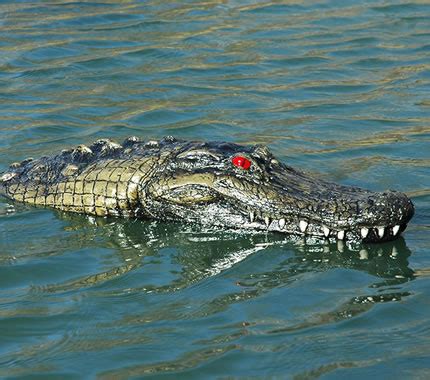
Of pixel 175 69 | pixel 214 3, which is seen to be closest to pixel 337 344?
pixel 175 69

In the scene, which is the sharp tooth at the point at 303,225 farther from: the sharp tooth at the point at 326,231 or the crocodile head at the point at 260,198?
the sharp tooth at the point at 326,231

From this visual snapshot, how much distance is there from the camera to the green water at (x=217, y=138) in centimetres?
581

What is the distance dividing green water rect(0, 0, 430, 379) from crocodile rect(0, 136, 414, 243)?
0.13 metres

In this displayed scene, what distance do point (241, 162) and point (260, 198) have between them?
12.0 inches

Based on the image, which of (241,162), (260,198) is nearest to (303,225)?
(260,198)

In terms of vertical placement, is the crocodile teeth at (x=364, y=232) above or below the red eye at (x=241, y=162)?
below

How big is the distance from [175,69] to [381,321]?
25.9 feet

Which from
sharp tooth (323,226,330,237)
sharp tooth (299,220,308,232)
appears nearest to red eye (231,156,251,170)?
sharp tooth (299,220,308,232)

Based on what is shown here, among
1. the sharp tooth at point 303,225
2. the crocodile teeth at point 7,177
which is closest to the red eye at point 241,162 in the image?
the sharp tooth at point 303,225

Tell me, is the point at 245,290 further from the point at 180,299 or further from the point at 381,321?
the point at 381,321

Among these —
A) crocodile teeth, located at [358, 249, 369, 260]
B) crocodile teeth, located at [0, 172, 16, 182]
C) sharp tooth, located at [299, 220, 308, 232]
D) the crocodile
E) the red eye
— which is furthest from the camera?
crocodile teeth, located at [0, 172, 16, 182]

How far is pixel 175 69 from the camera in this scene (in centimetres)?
1350

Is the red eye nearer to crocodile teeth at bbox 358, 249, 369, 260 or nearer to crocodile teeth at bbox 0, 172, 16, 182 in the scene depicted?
crocodile teeth at bbox 358, 249, 369, 260

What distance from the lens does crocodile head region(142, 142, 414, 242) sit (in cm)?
716
